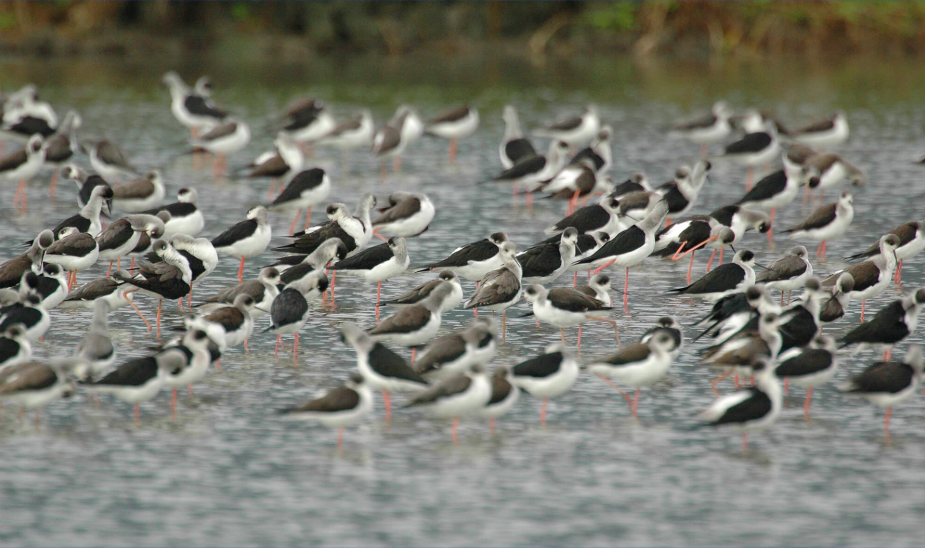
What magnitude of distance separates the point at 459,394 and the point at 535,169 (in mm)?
10712

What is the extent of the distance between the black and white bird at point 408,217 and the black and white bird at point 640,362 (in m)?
5.95

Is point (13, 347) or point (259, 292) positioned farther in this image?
point (259, 292)

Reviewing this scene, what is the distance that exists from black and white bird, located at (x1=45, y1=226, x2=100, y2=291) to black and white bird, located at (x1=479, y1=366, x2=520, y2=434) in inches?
219

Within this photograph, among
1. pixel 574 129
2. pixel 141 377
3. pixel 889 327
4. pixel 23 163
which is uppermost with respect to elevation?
pixel 574 129

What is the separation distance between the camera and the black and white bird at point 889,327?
10.1 m

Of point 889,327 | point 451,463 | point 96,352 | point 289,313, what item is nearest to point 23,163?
point 289,313

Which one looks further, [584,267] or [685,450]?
[584,267]

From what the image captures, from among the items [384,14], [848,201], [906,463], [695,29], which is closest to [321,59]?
[384,14]

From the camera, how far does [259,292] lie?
36.9 feet

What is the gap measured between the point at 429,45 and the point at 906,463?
145 feet

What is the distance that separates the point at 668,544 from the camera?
7027 millimetres

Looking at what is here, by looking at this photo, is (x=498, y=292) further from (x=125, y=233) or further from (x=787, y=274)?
(x=125, y=233)

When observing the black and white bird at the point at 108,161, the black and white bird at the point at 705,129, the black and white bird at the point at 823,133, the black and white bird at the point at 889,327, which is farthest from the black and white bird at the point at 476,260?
the black and white bird at the point at 705,129

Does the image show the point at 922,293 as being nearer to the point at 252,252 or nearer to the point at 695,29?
the point at 252,252
